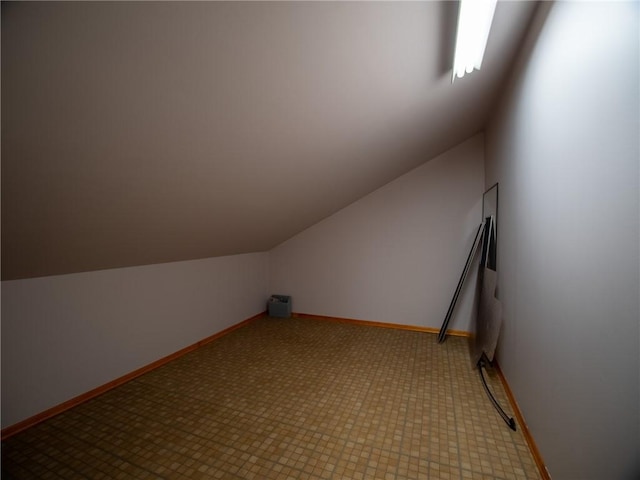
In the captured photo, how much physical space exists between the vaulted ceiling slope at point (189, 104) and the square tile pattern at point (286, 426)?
3.63 ft

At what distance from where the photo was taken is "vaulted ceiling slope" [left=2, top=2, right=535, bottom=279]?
2.82 feet

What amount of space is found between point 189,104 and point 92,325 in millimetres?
2077

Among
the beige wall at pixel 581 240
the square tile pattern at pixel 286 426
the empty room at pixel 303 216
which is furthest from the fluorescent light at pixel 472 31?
the square tile pattern at pixel 286 426

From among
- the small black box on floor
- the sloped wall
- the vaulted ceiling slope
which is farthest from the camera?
the small black box on floor

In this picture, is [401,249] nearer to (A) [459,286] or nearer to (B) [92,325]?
(A) [459,286]

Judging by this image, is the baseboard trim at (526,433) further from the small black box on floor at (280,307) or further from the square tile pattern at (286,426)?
the small black box on floor at (280,307)

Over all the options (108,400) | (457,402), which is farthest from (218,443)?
(457,402)

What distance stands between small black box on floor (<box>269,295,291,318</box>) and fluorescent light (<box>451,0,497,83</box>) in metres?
3.51

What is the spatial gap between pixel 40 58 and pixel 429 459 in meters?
2.40

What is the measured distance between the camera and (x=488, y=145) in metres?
3.08

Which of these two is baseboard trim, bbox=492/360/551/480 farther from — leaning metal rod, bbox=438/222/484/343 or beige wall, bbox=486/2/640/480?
leaning metal rod, bbox=438/222/484/343

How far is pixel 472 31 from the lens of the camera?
52.0 inches

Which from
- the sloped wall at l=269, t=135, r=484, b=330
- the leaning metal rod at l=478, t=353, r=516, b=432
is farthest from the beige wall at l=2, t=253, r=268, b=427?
the leaning metal rod at l=478, t=353, r=516, b=432

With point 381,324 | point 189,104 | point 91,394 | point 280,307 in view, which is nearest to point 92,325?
point 91,394
